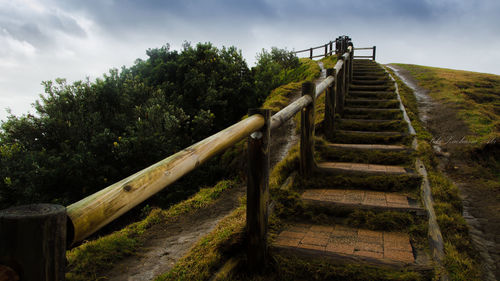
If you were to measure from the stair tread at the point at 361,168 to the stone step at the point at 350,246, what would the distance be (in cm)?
95

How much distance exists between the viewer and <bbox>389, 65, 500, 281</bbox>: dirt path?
2650 millimetres

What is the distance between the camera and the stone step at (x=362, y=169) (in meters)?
3.51

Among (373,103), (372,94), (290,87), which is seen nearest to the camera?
(373,103)

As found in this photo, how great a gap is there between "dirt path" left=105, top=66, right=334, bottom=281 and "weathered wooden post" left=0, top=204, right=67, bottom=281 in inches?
81.8

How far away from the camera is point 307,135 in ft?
11.8

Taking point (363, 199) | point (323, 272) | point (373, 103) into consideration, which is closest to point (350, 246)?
point (323, 272)

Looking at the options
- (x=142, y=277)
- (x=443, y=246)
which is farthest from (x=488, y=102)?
(x=142, y=277)

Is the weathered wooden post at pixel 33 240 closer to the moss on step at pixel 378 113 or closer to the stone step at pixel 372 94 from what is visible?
the moss on step at pixel 378 113

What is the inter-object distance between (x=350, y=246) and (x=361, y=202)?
66 centimetres

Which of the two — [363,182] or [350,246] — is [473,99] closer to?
[363,182]

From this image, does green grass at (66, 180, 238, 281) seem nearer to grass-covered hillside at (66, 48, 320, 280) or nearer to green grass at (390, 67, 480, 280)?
grass-covered hillside at (66, 48, 320, 280)

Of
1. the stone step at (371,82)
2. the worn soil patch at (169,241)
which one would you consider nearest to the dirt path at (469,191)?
the stone step at (371,82)

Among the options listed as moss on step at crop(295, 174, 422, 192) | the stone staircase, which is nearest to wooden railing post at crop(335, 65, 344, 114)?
the stone staircase

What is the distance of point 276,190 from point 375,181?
1095 mm
